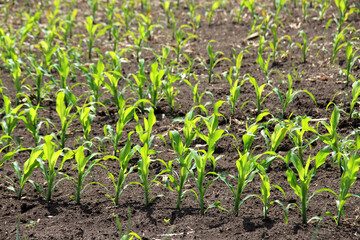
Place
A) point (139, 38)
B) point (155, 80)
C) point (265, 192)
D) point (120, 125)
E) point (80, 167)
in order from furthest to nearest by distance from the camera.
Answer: point (139, 38)
point (155, 80)
point (120, 125)
point (80, 167)
point (265, 192)

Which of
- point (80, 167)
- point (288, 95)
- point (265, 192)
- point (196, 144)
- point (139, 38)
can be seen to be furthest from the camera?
point (139, 38)

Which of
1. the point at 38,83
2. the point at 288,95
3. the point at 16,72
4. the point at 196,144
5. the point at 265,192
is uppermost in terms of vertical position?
the point at 16,72

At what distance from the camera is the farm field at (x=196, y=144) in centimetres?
285

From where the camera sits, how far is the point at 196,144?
12.6 feet

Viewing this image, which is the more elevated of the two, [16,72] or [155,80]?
[16,72]

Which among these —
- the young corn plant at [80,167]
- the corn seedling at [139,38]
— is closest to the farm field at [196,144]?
the young corn plant at [80,167]

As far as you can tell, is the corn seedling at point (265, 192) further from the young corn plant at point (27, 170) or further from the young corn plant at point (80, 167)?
the young corn plant at point (27, 170)

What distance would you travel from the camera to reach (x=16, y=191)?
3186 mm

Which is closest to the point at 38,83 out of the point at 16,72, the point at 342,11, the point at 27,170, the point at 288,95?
the point at 16,72

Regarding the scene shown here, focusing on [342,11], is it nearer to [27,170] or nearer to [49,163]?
[49,163]

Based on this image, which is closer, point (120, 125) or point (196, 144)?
point (120, 125)

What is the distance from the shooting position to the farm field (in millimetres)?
2852

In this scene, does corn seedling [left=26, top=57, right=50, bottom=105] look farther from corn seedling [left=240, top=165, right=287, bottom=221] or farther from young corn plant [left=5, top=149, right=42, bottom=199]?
corn seedling [left=240, top=165, right=287, bottom=221]

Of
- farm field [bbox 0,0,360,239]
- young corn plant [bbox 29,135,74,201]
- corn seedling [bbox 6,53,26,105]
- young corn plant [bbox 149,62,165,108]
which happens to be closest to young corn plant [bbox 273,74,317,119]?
farm field [bbox 0,0,360,239]
